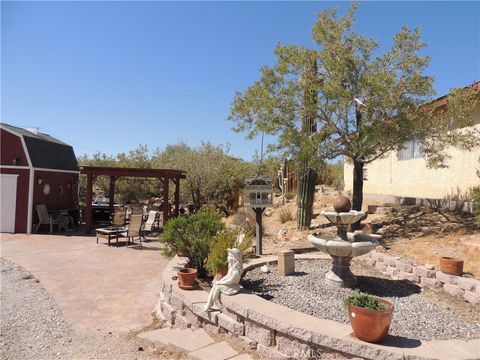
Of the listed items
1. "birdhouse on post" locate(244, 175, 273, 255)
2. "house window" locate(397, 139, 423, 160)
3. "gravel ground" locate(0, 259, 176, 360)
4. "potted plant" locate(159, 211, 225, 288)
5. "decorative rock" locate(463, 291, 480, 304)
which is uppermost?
"house window" locate(397, 139, 423, 160)

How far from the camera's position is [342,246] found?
528 cm

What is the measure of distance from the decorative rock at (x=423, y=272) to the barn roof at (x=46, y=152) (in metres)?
13.1

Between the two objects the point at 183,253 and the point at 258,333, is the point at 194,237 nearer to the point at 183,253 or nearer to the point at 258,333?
the point at 183,253

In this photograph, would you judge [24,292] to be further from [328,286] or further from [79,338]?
[328,286]

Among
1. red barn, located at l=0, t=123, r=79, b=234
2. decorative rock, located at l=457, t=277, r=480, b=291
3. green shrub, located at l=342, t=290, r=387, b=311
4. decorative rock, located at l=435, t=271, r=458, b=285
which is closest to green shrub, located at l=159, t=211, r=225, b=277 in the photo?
green shrub, located at l=342, t=290, r=387, b=311

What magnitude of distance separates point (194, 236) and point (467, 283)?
412 cm

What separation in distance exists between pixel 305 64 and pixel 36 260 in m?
8.25

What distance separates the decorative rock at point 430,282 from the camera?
5.62 meters

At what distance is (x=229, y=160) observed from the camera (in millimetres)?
19703

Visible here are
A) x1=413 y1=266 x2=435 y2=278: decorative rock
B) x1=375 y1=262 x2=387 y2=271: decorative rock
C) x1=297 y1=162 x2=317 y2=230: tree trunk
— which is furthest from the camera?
x1=297 y1=162 x2=317 y2=230: tree trunk

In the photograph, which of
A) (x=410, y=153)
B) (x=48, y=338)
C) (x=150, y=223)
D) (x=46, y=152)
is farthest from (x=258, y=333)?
(x=46, y=152)

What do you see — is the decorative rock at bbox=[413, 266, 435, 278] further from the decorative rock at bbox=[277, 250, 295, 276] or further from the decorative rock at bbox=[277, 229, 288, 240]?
the decorative rock at bbox=[277, 229, 288, 240]

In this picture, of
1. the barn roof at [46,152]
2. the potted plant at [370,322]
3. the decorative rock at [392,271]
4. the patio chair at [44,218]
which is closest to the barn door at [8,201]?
the patio chair at [44,218]

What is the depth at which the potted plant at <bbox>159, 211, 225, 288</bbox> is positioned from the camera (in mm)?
6004
